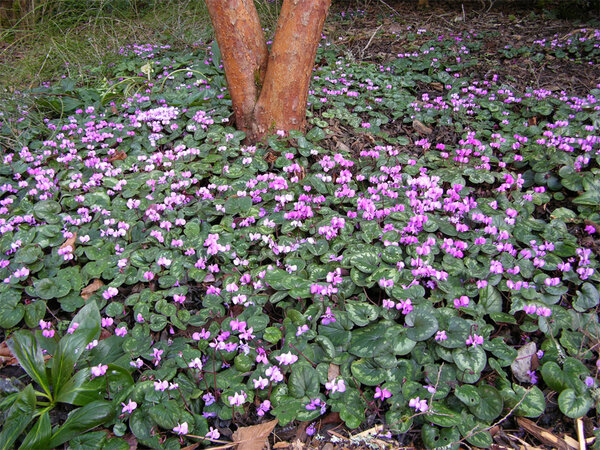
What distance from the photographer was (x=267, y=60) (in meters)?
2.97

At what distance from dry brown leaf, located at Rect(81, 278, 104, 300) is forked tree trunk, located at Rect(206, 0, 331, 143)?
5.01 feet

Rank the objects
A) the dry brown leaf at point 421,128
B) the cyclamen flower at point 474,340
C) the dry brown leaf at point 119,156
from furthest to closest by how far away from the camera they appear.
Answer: the dry brown leaf at point 421,128 → the dry brown leaf at point 119,156 → the cyclamen flower at point 474,340

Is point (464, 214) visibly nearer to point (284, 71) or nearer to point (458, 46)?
point (284, 71)

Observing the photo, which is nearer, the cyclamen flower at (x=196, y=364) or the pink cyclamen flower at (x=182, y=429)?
the pink cyclamen flower at (x=182, y=429)

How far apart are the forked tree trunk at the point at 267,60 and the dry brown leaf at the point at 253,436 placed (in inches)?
82.7

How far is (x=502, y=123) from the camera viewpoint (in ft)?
10.7

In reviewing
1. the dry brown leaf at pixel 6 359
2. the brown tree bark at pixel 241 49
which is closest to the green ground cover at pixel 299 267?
the dry brown leaf at pixel 6 359

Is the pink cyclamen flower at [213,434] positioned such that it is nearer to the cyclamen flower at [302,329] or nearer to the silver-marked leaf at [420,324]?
the cyclamen flower at [302,329]

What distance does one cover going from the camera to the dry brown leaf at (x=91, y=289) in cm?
211

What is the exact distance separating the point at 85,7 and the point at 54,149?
3567mm

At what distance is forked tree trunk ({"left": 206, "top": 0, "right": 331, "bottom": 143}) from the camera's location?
2.68 metres

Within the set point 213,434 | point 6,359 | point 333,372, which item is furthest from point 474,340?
point 6,359

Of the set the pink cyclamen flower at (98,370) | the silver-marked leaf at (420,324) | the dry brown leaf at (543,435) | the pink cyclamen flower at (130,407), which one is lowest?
the dry brown leaf at (543,435)

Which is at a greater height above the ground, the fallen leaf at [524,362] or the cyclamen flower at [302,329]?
the cyclamen flower at [302,329]
